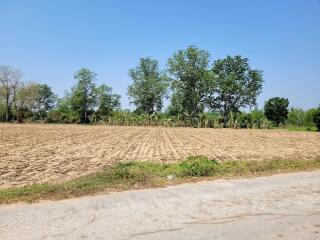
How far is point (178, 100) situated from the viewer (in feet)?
294

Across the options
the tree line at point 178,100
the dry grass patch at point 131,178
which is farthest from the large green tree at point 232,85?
the dry grass patch at point 131,178

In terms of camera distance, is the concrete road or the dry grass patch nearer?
the concrete road

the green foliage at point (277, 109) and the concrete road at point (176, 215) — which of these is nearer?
the concrete road at point (176, 215)

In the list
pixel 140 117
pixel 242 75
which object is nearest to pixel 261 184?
pixel 140 117

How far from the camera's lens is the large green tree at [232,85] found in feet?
284

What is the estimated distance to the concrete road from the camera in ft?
18.7

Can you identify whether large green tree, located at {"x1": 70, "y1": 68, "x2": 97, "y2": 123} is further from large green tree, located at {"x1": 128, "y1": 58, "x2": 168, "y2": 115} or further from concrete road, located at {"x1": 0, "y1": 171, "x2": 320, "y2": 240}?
concrete road, located at {"x1": 0, "y1": 171, "x2": 320, "y2": 240}

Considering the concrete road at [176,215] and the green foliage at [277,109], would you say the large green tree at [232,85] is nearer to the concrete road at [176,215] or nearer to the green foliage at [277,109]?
the green foliage at [277,109]

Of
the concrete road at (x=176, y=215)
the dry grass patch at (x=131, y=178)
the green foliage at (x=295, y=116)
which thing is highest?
the green foliage at (x=295, y=116)

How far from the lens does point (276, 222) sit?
6398 mm

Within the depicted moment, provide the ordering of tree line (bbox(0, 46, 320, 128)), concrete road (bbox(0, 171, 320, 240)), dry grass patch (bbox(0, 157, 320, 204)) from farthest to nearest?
tree line (bbox(0, 46, 320, 128))
dry grass patch (bbox(0, 157, 320, 204))
concrete road (bbox(0, 171, 320, 240))

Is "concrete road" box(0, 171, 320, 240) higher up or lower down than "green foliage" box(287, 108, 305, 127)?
lower down

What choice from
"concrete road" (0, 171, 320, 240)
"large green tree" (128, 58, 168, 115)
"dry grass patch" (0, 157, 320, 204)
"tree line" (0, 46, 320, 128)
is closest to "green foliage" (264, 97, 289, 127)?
"tree line" (0, 46, 320, 128)

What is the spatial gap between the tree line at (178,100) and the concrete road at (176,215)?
239 ft
